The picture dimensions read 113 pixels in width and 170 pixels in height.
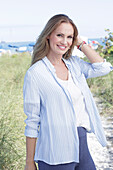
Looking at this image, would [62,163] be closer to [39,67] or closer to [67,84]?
[67,84]

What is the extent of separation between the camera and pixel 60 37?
5.93ft

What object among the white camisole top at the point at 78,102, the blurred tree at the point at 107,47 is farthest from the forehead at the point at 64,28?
the blurred tree at the point at 107,47

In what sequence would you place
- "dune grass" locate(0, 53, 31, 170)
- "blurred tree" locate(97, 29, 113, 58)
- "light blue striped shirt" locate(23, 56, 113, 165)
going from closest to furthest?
"light blue striped shirt" locate(23, 56, 113, 165)
"dune grass" locate(0, 53, 31, 170)
"blurred tree" locate(97, 29, 113, 58)

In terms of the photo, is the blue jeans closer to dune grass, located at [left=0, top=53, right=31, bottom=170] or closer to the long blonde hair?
the long blonde hair

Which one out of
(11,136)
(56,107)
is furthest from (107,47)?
(56,107)

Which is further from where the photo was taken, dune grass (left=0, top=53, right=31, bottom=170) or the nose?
dune grass (left=0, top=53, right=31, bottom=170)

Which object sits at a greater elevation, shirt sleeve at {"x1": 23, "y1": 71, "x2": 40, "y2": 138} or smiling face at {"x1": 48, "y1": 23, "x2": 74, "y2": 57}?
smiling face at {"x1": 48, "y1": 23, "x2": 74, "y2": 57}

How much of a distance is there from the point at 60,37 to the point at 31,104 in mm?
468

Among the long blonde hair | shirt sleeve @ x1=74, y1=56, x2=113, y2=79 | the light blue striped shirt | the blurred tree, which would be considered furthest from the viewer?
the blurred tree

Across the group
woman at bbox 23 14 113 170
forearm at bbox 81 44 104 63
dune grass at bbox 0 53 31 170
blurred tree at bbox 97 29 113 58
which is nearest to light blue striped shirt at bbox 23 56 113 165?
woman at bbox 23 14 113 170

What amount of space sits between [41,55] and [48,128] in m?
0.48

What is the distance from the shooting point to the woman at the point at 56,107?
65.9 inches

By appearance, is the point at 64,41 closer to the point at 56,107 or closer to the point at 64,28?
the point at 64,28

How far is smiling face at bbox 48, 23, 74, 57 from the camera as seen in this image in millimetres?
1791
